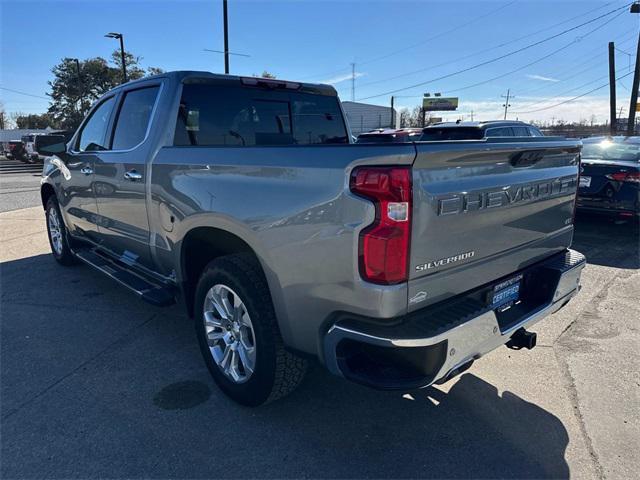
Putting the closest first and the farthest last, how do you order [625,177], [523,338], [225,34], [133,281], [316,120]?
[523,338] → [133,281] → [316,120] → [625,177] → [225,34]

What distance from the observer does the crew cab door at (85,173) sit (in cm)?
432

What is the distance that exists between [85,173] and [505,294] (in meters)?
3.93

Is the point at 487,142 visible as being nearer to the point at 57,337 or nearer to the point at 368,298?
the point at 368,298

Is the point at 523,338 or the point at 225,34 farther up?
the point at 225,34

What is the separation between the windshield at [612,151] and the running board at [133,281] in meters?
7.05

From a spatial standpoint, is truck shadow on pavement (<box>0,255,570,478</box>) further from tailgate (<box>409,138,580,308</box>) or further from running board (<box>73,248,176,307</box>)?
tailgate (<box>409,138,580,308</box>)

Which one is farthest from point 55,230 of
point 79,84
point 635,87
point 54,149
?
point 79,84

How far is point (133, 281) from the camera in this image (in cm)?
379

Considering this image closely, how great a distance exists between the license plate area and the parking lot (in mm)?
720

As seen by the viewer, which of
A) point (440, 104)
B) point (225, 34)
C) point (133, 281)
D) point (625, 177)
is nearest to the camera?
point (133, 281)

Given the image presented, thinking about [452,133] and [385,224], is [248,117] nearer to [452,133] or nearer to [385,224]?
[385,224]

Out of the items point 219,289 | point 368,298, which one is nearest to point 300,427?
point 219,289

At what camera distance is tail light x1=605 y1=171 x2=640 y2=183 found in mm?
6711

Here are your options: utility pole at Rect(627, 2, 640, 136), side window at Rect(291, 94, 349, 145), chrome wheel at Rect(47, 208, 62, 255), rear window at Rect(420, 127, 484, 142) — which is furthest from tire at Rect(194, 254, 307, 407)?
utility pole at Rect(627, 2, 640, 136)
